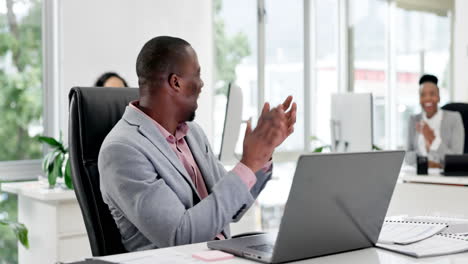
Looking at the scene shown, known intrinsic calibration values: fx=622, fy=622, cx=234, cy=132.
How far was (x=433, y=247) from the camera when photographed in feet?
4.55

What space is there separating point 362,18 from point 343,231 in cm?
592

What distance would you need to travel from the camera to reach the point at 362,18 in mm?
6949

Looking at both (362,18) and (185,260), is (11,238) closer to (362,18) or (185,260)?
(185,260)

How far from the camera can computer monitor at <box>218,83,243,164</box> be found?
3.34 metres

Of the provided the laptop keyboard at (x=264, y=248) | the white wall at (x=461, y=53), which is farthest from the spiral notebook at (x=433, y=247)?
the white wall at (x=461, y=53)

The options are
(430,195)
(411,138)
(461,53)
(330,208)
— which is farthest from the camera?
(461,53)

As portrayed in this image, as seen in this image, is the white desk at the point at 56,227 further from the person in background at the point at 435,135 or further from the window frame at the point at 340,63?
the window frame at the point at 340,63

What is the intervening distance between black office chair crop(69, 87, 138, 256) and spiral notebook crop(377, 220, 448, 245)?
0.74m

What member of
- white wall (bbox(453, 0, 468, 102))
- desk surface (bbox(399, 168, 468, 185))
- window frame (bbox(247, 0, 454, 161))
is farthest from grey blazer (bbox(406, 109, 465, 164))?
window frame (bbox(247, 0, 454, 161))

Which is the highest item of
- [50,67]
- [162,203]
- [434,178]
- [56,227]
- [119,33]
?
[119,33]

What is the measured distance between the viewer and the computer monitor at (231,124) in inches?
132

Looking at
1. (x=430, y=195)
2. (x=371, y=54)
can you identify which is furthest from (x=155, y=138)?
(x=371, y=54)

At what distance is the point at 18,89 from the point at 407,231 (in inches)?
125

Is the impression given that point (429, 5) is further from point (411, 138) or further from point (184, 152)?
point (184, 152)
